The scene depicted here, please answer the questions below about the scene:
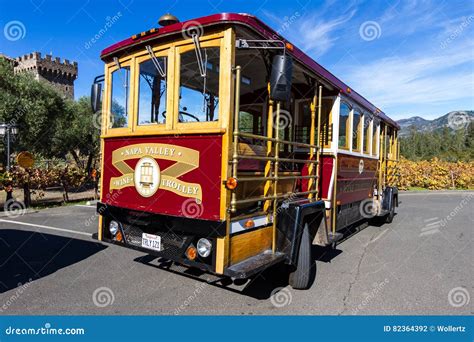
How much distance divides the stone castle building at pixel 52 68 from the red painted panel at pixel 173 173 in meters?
41.7

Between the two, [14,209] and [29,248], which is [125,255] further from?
[14,209]

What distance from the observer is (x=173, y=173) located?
3.66 m

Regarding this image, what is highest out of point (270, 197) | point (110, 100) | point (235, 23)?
point (235, 23)

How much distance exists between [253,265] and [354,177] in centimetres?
372

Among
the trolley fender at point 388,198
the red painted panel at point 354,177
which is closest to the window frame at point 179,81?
the red painted panel at point 354,177

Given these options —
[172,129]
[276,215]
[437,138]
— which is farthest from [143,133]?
[437,138]

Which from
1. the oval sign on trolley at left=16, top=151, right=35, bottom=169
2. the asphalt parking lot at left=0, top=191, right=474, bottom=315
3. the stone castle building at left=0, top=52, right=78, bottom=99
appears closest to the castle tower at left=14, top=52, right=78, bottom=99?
the stone castle building at left=0, top=52, right=78, bottom=99

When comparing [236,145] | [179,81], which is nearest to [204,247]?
[236,145]

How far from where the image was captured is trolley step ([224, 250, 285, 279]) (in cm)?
320

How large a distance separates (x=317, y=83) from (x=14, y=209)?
983 centimetres

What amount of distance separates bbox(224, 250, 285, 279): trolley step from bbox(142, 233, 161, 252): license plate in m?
0.96

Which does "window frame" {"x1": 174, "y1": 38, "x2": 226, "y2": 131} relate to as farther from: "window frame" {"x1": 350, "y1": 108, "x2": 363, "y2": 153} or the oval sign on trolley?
the oval sign on trolley

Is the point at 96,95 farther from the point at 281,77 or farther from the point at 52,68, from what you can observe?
the point at 52,68

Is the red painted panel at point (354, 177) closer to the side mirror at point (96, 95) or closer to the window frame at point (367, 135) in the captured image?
the window frame at point (367, 135)
